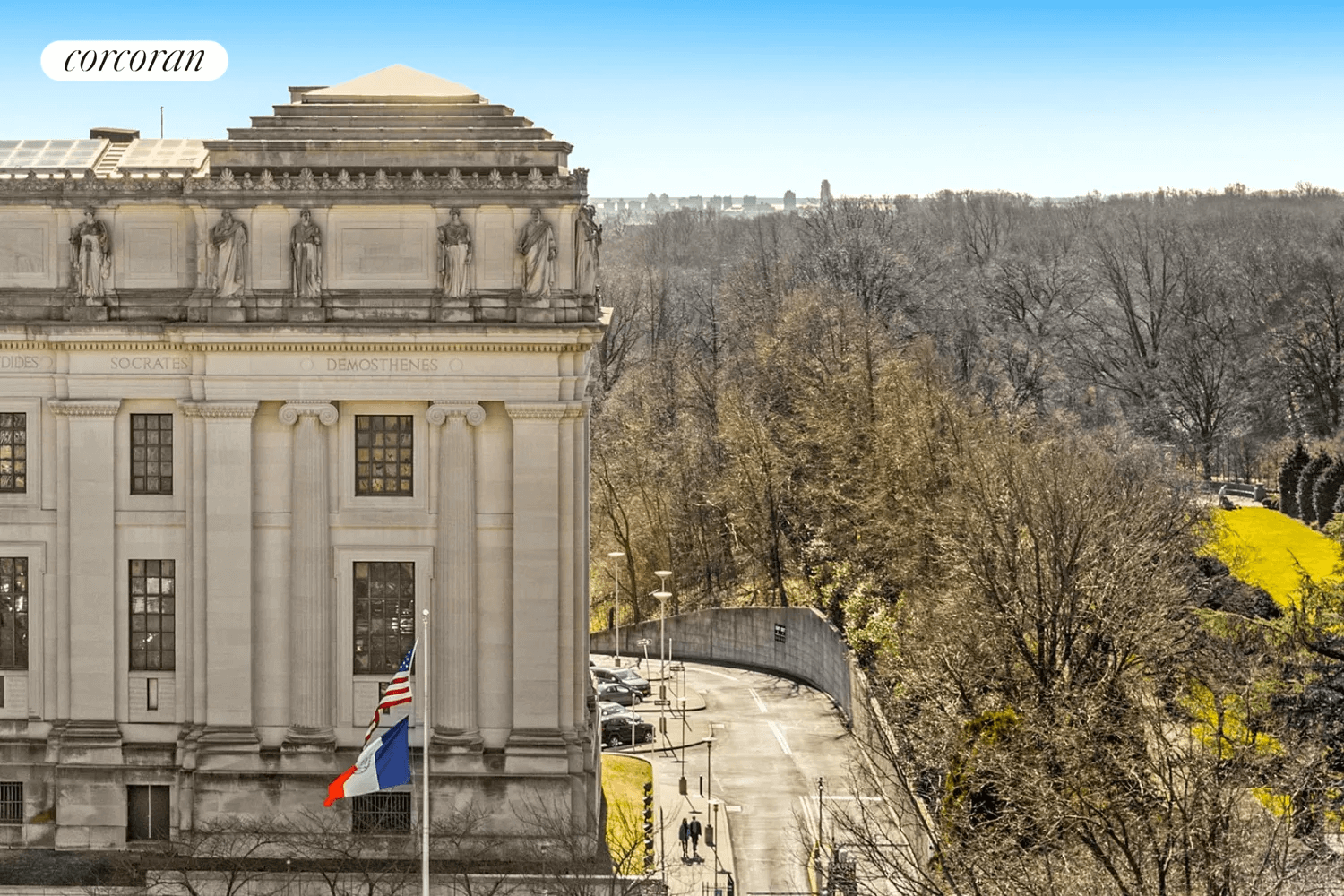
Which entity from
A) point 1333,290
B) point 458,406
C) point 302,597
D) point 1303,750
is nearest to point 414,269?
point 458,406

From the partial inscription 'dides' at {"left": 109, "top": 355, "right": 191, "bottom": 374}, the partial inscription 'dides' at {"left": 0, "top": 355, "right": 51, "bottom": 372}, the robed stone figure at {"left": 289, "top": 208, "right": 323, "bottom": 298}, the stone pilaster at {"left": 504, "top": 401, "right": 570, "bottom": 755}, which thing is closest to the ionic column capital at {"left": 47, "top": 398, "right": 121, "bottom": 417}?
the partial inscription 'dides' at {"left": 109, "top": 355, "right": 191, "bottom": 374}

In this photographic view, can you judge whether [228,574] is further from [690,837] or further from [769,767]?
[769,767]

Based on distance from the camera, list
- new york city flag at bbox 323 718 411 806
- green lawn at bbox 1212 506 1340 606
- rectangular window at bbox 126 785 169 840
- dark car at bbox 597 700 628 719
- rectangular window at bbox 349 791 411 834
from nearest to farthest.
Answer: new york city flag at bbox 323 718 411 806 < rectangular window at bbox 349 791 411 834 < rectangular window at bbox 126 785 169 840 < dark car at bbox 597 700 628 719 < green lawn at bbox 1212 506 1340 606

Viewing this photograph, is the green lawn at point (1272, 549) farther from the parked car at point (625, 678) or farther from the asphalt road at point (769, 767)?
the parked car at point (625, 678)

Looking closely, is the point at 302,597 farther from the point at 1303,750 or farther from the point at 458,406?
the point at 1303,750

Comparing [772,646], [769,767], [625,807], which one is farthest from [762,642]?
[625,807]

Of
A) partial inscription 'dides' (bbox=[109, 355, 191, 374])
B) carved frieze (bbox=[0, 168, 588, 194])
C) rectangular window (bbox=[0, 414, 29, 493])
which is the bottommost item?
rectangular window (bbox=[0, 414, 29, 493])

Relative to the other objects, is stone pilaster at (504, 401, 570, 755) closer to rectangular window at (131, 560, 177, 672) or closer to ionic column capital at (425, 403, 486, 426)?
ionic column capital at (425, 403, 486, 426)
